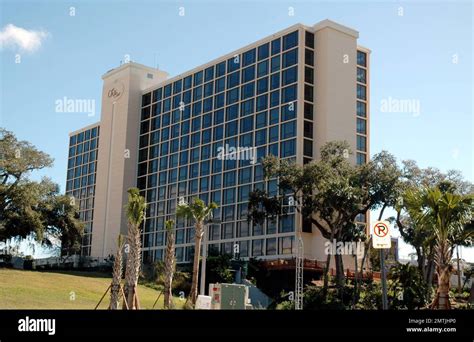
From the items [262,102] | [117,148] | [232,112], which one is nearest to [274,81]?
[262,102]

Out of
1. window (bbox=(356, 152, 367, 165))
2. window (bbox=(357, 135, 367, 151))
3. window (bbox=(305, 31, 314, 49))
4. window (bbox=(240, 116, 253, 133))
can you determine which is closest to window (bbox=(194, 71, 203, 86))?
window (bbox=(240, 116, 253, 133))

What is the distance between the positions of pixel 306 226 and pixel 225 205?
1429 cm

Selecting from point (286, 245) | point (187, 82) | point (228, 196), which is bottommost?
point (286, 245)

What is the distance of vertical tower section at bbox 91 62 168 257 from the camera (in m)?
98.2

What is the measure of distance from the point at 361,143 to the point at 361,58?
38.1ft

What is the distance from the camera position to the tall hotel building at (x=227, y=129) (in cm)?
7500

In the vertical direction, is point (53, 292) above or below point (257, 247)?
below

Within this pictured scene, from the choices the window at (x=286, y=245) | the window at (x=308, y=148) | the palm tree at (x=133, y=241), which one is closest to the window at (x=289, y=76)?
the window at (x=308, y=148)

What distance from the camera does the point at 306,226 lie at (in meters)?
71.2

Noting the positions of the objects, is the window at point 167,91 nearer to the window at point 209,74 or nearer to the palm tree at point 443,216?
the window at point 209,74

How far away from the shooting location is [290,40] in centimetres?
7788

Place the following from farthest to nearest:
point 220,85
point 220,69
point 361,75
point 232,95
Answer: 1. point 220,69
2. point 220,85
3. point 232,95
4. point 361,75

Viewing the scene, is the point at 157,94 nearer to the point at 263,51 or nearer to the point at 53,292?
the point at 263,51
